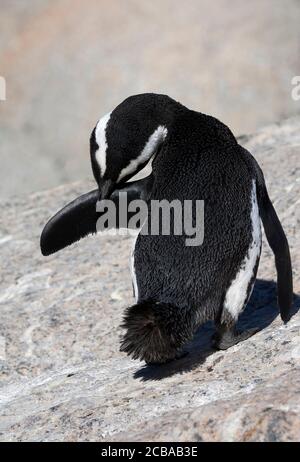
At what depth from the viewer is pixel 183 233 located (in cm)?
368

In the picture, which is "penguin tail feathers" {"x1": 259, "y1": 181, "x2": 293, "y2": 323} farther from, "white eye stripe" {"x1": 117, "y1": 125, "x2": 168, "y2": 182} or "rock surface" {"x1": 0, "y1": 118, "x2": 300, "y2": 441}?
"white eye stripe" {"x1": 117, "y1": 125, "x2": 168, "y2": 182}

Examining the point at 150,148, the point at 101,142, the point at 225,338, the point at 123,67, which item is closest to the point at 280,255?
the point at 225,338

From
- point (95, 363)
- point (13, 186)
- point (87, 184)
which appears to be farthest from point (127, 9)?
point (95, 363)

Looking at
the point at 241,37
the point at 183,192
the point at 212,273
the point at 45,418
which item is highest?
the point at 241,37

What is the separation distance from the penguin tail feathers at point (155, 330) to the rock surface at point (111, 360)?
4.5 inches

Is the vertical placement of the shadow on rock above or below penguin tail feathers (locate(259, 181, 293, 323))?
below

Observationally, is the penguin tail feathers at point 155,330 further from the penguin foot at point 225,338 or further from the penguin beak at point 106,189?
the penguin beak at point 106,189

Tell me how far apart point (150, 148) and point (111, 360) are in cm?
95

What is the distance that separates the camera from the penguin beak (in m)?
3.97

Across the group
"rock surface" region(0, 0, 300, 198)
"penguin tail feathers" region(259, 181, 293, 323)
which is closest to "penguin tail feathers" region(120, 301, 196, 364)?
"penguin tail feathers" region(259, 181, 293, 323)

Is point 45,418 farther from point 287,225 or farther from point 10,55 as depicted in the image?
point 10,55

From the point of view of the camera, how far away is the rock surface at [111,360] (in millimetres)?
3105

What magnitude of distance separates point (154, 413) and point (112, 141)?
1.05 m

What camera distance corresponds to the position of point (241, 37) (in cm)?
779
